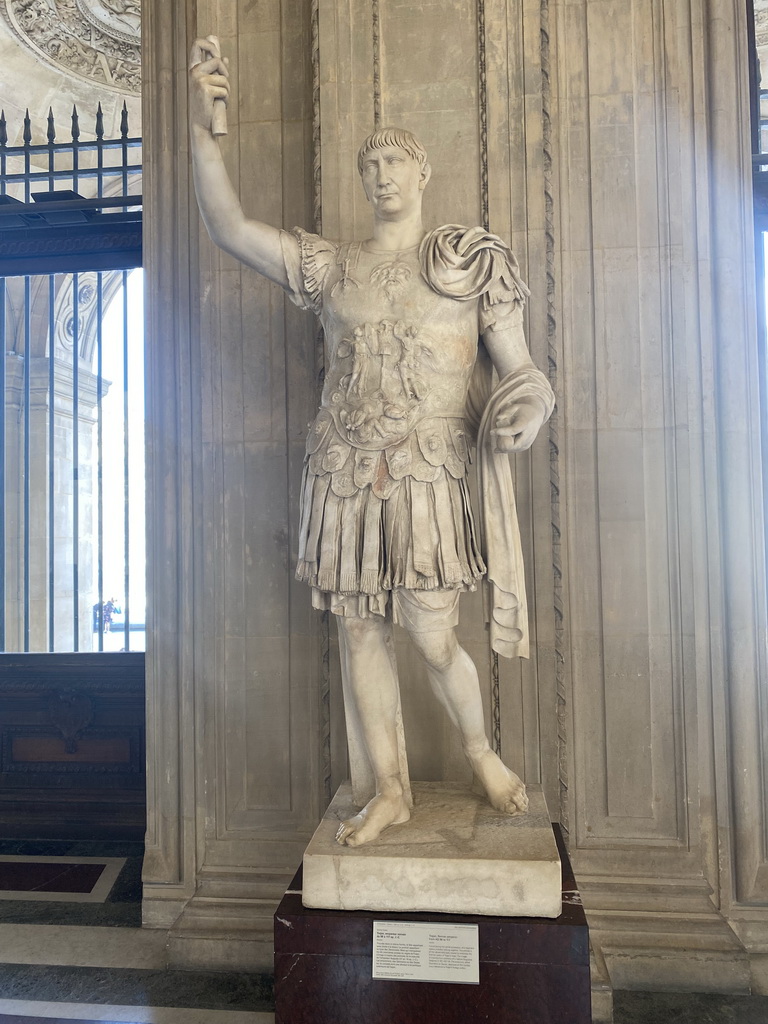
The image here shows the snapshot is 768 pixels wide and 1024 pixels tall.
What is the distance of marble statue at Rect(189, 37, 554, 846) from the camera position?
272 cm

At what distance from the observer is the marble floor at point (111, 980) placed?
316 cm

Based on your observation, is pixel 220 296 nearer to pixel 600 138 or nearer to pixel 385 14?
pixel 385 14

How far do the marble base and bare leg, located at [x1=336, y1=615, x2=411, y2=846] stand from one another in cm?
Result: 21

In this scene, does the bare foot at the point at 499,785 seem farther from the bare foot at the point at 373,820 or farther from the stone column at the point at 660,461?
the stone column at the point at 660,461

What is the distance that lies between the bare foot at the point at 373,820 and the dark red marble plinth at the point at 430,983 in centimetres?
21

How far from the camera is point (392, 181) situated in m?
2.77

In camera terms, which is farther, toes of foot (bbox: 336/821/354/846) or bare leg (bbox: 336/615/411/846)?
bare leg (bbox: 336/615/411/846)

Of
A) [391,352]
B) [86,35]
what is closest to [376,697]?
[391,352]

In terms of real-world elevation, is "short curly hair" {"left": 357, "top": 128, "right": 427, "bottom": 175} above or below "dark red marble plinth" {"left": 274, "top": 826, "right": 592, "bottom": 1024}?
above

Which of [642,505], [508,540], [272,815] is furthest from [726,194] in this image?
[272,815]

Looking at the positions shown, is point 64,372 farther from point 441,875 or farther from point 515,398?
point 441,875

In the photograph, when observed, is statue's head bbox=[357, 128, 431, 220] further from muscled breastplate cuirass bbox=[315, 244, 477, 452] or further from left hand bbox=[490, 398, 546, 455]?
left hand bbox=[490, 398, 546, 455]

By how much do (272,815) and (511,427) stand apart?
2.13 m

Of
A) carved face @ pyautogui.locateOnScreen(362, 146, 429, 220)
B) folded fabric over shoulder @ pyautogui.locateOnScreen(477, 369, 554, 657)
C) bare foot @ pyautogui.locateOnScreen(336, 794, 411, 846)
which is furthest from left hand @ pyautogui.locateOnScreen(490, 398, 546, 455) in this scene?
bare foot @ pyautogui.locateOnScreen(336, 794, 411, 846)
